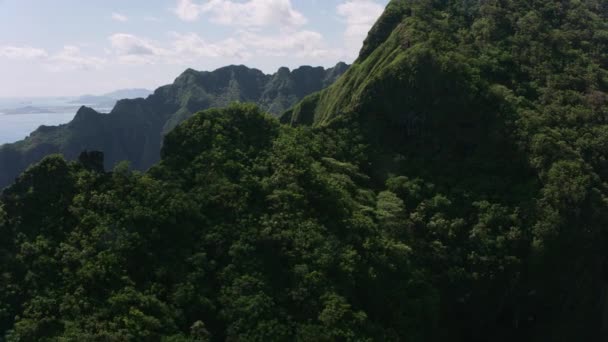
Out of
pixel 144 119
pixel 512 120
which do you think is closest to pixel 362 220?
pixel 512 120

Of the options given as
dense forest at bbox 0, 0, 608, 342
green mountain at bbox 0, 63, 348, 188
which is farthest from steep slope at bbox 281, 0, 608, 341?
green mountain at bbox 0, 63, 348, 188

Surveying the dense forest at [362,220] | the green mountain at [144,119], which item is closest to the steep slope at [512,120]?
the dense forest at [362,220]

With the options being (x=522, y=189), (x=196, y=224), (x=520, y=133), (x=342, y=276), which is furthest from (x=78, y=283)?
(x=520, y=133)

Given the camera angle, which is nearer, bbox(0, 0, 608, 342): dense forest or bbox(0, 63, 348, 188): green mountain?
bbox(0, 0, 608, 342): dense forest

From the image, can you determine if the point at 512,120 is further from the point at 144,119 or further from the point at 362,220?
the point at 144,119

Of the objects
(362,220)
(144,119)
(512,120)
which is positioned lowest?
(362,220)

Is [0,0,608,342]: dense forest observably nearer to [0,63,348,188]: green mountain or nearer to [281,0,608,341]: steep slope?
[281,0,608,341]: steep slope

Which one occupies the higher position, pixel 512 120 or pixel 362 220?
pixel 512 120
